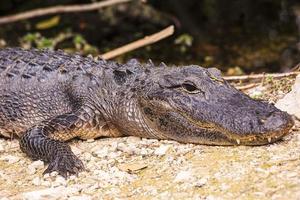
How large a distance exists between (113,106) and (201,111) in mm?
954

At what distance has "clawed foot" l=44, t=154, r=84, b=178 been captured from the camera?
4219 mm

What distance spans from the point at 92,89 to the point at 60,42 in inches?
156

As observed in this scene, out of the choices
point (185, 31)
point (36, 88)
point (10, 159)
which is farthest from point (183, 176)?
point (185, 31)

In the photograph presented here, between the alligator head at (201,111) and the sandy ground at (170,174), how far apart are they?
0.33ft

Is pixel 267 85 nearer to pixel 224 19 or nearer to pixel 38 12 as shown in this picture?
pixel 38 12

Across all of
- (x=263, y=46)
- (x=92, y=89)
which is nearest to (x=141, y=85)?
(x=92, y=89)

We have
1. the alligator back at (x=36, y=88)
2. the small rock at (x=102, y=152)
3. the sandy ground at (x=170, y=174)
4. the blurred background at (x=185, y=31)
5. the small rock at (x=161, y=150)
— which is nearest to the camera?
the sandy ground at (x=170, y=174)

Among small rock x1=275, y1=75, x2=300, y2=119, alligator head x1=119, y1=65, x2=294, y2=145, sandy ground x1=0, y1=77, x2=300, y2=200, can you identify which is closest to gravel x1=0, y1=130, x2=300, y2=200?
sandy ground x1=0, y1=77, x2=300, y2=200

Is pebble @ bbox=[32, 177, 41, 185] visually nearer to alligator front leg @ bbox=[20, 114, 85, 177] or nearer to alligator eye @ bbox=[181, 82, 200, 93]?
alligator front leg @ bbox=[20, 114, 85, 177]

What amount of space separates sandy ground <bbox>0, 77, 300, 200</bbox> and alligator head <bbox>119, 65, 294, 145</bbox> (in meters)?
0.10

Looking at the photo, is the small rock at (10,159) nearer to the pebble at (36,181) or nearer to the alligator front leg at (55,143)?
the alligator front leg at (55,143)

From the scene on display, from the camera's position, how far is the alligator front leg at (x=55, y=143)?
4.30 meters

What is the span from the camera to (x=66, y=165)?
4.28 meters

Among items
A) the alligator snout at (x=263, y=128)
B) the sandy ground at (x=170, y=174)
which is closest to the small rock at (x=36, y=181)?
the sandy ground at (x=170, y=174)
